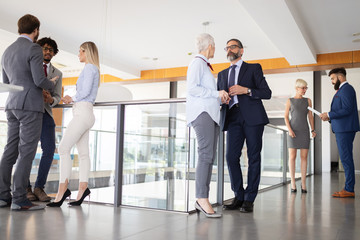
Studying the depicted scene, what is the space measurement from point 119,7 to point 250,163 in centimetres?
427

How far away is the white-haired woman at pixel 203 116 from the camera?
2.45 metres

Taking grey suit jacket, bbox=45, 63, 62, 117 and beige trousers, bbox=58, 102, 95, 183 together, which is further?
grey suit jacket, bbox=45, 63, 62, 117

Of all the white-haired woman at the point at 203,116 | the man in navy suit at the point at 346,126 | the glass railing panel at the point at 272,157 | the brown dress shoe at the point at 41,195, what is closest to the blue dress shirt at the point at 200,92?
the white-haired woman at the point at 203,116

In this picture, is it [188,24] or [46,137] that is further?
[188,24]

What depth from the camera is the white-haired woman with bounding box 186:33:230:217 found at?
2.45 metres

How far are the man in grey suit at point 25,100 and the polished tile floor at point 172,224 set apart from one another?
23 centimetres

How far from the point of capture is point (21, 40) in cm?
252

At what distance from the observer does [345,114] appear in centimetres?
369

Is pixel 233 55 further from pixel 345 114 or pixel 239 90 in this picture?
pixel 345 114

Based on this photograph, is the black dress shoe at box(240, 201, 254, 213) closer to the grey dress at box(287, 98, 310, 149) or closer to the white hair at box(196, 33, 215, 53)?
the white hair at box(196, 33, 215, 53)

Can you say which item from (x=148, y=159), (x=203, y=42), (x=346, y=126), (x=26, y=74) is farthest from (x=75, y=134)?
(x=346, y=126)

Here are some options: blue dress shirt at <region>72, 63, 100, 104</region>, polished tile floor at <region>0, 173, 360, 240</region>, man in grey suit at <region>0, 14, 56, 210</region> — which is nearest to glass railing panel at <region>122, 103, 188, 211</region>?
polished tile floor at <region>0, 173, 360, 240</region>

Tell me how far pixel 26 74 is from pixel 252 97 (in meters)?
1.68

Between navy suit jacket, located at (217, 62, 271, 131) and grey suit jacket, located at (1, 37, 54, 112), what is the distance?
1.39 m
